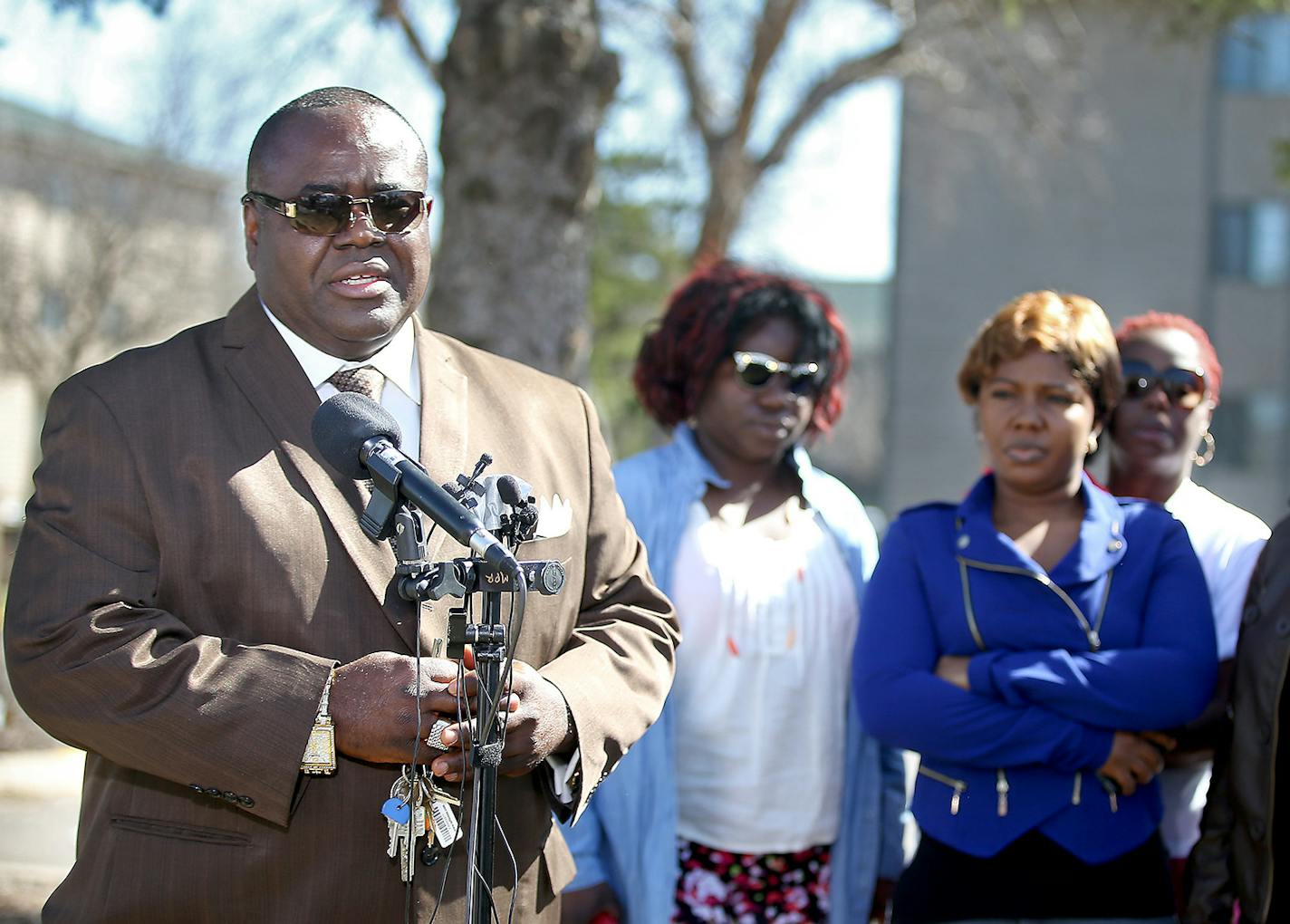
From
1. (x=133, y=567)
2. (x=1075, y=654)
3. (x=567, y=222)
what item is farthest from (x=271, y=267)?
(x=567, y=222)

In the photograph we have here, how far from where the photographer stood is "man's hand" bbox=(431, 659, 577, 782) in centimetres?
250

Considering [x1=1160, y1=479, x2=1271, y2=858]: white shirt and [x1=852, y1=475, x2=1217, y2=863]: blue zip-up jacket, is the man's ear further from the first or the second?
[x1=1160, y1=479, x2=1271, y2=858]: white shirt

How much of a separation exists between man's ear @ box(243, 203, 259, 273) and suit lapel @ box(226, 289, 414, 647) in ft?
0.33

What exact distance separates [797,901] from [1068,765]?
93 centimetres

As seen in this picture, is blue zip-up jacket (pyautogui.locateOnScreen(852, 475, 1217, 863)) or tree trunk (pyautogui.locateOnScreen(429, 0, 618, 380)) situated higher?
tree trunk (pyautogui.locateOnScreen(429, 0, 618, 380))

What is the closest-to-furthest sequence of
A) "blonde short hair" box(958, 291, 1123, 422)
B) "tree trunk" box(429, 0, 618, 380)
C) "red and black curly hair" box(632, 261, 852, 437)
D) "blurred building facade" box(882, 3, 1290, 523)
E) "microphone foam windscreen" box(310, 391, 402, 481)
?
"microphone foam windscreen" box(310, 391, 402, 481), "blonde short hair" box(958, 291, 1123, 422), "red and black curly hair" box(632, 261, 852, 437), "tree trunk" box(429, 0, 618, 380), "blurred building facade" box(882, 3, 1290, 523)

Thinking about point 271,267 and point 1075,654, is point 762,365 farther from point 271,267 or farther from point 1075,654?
point 271,267

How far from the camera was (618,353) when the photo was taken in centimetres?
2180

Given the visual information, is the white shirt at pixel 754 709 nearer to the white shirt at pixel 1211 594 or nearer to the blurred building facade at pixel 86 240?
the white shirt at pixel 1211 594

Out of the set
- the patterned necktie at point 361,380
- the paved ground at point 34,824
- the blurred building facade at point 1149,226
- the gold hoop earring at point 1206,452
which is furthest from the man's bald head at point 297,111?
the blurred building facade at point 1149,226

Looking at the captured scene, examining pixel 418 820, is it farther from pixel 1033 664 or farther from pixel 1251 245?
pixel 1251 245

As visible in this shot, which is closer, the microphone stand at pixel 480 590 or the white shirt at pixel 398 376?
the microphone stand at pixel 480 590

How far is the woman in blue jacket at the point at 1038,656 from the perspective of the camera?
3432mm

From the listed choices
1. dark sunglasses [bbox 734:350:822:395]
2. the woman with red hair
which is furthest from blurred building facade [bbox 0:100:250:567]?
the woman with red hair
